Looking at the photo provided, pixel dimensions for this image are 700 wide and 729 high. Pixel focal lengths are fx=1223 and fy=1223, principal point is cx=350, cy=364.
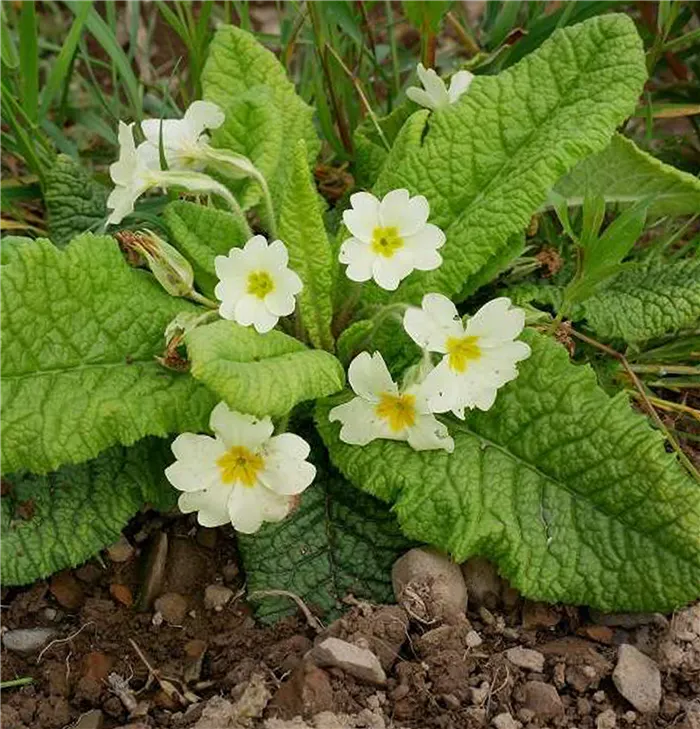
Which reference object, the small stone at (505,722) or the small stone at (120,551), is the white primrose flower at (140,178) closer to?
the small stone at (120,551)

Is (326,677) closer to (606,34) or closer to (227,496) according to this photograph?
(227,496)

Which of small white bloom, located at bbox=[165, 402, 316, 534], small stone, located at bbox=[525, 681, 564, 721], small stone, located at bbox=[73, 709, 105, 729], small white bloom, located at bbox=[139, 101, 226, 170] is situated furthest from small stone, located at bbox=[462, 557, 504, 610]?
small white bloom, located at bbox=[139, 101, 226, 170]

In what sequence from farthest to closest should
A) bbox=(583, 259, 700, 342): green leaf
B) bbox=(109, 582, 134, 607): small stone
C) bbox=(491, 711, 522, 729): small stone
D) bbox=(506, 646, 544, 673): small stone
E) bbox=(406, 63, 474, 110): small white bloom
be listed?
1. bbox=(406, 63, 474, 110): small white bloom
2. bbox=(583, 259, 700, 342): green leaf
3. bbox=(109, 582, 134, 607): small stone
4. bbox=(506, 646, 544, 673): small stone
5. bbox=(491, 711, 522, 729): small stone

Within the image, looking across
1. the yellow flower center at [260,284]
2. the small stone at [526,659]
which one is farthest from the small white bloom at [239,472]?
the small stone at [526,659]

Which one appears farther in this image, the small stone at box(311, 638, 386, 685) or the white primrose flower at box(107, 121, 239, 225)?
the white primrose flower at box(107, 121, 239, 225)

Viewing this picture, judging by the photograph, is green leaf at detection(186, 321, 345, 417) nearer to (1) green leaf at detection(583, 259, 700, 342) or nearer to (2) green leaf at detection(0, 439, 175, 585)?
(2) green leaf at detection(0, 439, 175, 585)
